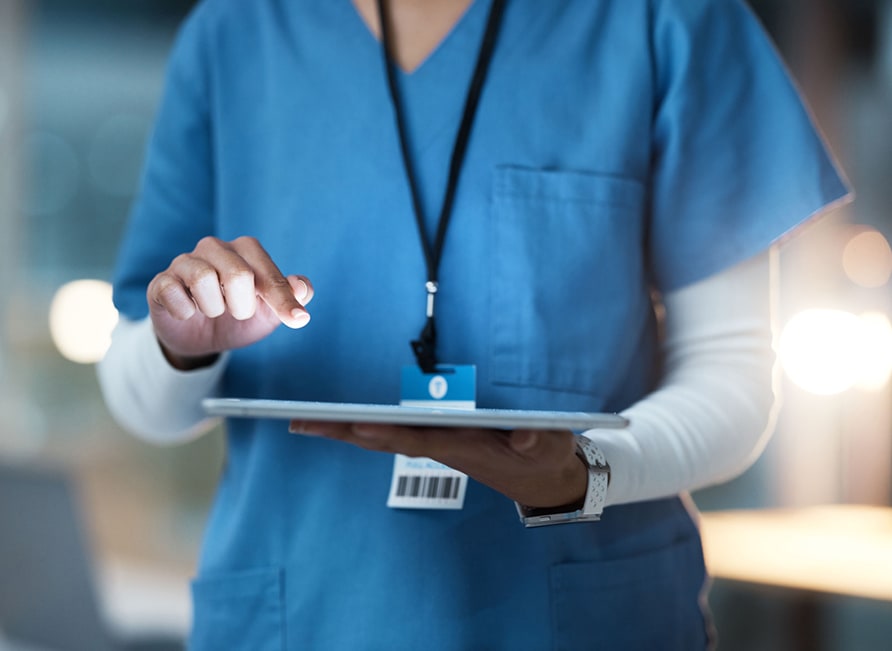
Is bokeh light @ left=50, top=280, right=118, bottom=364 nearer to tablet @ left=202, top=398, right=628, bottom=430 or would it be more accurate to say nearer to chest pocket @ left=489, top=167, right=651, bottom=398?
chest pocket @ left=489, top=167, right=651, bottom=398

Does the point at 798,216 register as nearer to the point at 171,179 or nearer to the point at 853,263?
the point at 171,179

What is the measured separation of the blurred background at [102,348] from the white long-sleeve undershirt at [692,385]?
0.57 m

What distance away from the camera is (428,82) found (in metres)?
0.81

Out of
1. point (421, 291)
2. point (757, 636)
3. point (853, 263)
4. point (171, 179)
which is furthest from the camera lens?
point (853, 263)

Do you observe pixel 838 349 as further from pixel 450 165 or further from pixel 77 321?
pixel 77 321

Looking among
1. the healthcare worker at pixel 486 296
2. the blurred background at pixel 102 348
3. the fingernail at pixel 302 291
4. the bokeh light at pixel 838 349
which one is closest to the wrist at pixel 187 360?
the healthcare worker at pixel 486 296

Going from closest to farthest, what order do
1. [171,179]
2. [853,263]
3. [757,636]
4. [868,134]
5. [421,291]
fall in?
[421,291] < [171,179] < [757,636] < [853,263] < [868,134]

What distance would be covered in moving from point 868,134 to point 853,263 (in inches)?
20.6

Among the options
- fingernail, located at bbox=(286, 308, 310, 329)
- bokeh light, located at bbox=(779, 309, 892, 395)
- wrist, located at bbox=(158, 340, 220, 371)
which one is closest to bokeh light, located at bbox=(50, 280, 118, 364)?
bokeh light, located at bbox=(779, 309, 892, 395)

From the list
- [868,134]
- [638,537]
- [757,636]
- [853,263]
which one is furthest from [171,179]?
[868,134]

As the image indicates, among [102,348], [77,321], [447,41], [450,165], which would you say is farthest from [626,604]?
[77,321]

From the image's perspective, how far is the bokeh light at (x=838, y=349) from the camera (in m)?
2.61

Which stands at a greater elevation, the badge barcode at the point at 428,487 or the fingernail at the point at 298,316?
the fingernail at the point at 298,316

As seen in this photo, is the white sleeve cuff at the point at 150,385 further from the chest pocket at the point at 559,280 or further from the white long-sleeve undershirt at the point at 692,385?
the chest pocket at the point at 559,280
